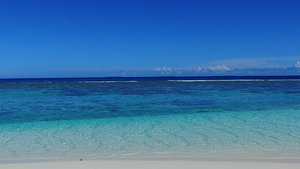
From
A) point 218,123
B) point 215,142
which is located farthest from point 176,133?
point 218,123

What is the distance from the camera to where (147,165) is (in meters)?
5.42

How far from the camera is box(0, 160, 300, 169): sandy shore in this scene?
5.28 metres

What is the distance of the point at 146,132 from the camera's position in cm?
876

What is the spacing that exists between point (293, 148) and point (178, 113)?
657 cm

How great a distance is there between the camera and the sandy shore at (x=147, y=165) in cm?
528

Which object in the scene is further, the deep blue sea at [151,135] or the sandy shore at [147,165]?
the deep blue sea at [151,135]

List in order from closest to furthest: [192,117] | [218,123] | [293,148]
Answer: [293,148] < [218,123] < [192,117]

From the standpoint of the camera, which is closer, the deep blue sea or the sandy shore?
the sandy shore

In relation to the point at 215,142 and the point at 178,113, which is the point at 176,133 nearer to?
the point at 215,142

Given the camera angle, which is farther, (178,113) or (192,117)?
(178,113)

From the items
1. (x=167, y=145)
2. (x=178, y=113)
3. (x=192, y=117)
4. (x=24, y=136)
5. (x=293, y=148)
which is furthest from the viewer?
(x=178, y=113)

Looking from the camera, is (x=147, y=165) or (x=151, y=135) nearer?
(x=147, y=165)

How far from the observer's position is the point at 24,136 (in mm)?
8398

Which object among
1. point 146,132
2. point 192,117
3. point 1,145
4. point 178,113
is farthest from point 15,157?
point 178,113
